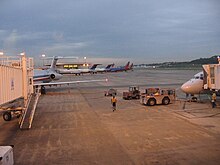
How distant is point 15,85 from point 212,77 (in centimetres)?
1782

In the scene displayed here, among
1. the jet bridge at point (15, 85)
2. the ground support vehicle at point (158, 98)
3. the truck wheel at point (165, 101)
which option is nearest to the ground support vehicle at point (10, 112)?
the jet bridge at point (15, 85)

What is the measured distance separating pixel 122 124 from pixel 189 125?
4.38 metres

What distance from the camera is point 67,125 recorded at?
17.4m

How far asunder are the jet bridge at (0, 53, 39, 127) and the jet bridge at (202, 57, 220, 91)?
1619 cm

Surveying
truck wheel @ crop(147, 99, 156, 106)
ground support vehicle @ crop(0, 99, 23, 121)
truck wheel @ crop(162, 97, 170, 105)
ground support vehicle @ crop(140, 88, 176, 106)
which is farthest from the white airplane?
ground support vehicle @ crop(0, 99, 23, 121)

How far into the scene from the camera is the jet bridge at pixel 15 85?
13536 millimetres

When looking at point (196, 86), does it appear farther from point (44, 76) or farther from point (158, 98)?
point (44, 76)

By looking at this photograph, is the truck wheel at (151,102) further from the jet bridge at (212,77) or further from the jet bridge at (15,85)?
the jet bridge at (15,85)

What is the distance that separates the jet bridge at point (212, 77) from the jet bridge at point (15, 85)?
1619cm

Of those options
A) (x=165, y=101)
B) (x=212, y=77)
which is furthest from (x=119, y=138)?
(x=212, y=77)

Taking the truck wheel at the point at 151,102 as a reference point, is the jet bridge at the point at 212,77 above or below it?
above

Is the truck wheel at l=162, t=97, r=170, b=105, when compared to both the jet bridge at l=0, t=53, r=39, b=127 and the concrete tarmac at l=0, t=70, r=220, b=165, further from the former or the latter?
the jet bridge at l=0, t=53, r=39, b=127

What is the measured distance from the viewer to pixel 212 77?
24281 millimetres

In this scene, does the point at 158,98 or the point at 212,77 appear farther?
the point at 158,98
